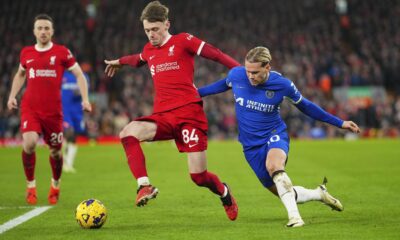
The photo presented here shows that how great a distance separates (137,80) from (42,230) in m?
26.4

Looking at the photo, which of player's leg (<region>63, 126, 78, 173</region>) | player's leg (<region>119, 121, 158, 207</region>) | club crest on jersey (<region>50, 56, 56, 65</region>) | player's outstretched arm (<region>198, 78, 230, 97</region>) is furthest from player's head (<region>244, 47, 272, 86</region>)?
player's leg (<region>63, 126, 78, 173</region>)

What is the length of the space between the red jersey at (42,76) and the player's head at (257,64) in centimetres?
373

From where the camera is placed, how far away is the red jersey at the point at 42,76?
10.6 metres

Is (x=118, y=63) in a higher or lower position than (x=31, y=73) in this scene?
higher

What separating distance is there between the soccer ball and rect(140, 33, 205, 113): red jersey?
4.13 ft

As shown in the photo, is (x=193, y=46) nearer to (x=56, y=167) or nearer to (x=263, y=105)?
(x=263, y=105)

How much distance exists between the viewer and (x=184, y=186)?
1314cm

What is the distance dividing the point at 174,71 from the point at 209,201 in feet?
9.79

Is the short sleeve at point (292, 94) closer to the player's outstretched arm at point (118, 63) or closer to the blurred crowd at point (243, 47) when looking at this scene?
the player's outstretched arm at point (118, 63)

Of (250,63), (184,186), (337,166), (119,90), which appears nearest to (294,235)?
(250,63)

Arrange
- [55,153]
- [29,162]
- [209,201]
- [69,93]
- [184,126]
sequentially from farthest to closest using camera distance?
[69,93] → [55,153] → [29,162] → [209,201] → [184,126]

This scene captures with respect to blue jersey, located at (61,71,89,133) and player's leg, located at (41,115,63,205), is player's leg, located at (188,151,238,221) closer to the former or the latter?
player's leg, located at (41,115,63,205)

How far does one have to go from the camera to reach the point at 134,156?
7883 millimetres

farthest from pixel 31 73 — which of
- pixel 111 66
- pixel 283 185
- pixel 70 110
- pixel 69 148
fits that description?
pixel 69 148
